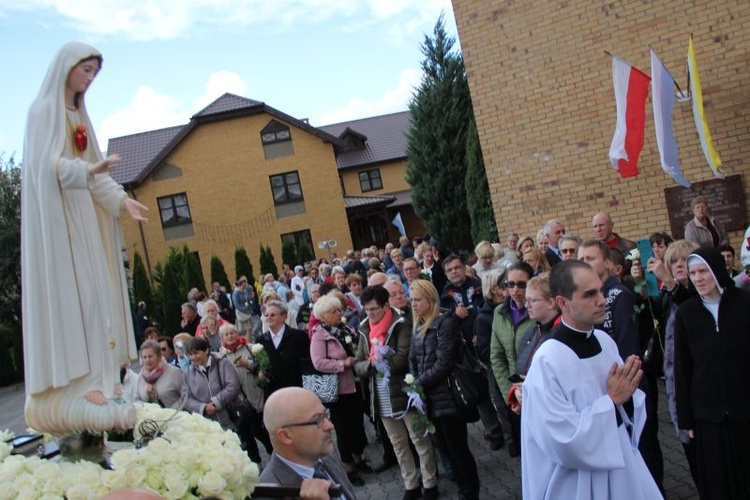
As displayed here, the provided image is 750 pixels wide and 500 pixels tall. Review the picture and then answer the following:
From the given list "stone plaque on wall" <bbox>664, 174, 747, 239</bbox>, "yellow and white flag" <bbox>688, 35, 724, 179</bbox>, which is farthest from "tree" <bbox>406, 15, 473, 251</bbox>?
"yellow and white flag" <bbox>688, 35, 724, 179</bbox>

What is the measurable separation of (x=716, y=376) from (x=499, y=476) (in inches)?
106

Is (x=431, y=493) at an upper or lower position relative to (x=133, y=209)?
lower

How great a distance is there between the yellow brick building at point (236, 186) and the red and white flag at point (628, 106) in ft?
87.8

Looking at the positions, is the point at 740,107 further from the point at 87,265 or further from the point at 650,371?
the point at 87,265

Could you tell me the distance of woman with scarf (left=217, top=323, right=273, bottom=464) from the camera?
729 centimetres

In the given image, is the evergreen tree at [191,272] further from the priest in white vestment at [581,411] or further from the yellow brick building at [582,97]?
the priest in white vestment at [581,411]

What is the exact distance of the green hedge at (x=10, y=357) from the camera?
23.8m

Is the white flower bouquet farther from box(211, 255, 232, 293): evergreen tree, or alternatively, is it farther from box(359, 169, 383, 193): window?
box(359, 169, 383, 193): window

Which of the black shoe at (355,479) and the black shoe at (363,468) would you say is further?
the black shoe at (363,468)

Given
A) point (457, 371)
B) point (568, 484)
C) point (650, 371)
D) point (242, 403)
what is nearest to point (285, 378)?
point (242, 403)

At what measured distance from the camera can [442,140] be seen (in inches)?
755

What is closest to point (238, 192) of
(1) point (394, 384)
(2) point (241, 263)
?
(2) point (241, 263)

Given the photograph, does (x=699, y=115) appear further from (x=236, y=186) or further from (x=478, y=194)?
(x=236, y=186)

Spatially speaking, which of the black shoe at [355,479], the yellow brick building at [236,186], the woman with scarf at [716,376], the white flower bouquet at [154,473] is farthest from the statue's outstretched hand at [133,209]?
the yellow brick building at [236,186]
